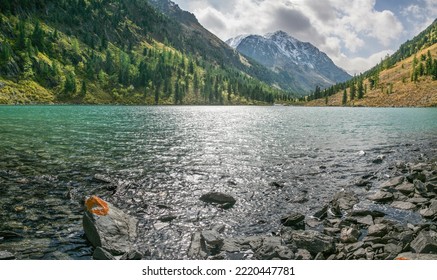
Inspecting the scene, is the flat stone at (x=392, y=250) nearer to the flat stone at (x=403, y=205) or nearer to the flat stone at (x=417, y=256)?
the flat stone at (x=417, y=256)

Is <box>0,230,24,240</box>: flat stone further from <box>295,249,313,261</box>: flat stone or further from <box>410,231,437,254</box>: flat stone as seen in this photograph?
<box>410,231,437,254</box>: flat stone

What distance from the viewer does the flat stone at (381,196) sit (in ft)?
63.2

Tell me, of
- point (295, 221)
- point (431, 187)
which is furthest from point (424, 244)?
point (431, 187)

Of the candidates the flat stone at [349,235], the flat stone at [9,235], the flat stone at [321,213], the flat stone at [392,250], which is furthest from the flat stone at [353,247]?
the flat stone at [9,235]

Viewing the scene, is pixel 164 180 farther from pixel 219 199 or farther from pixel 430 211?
pixel 430 211

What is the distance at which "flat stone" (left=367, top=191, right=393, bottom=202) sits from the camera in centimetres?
1927

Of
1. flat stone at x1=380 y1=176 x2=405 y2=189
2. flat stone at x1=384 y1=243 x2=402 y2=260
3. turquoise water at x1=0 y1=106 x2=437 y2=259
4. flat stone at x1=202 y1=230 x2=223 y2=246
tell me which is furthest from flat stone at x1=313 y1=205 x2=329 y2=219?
flat stone at x1=380 y1=176 x2=405 y2=189

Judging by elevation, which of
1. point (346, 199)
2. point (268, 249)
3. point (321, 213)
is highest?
point (346, 199)

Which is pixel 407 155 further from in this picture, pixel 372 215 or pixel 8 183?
pixel 8 183

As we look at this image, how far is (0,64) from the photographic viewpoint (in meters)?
185

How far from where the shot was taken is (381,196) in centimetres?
1948

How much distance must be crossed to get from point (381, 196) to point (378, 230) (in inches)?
256

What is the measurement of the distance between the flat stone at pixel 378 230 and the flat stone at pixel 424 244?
5.57 ft
